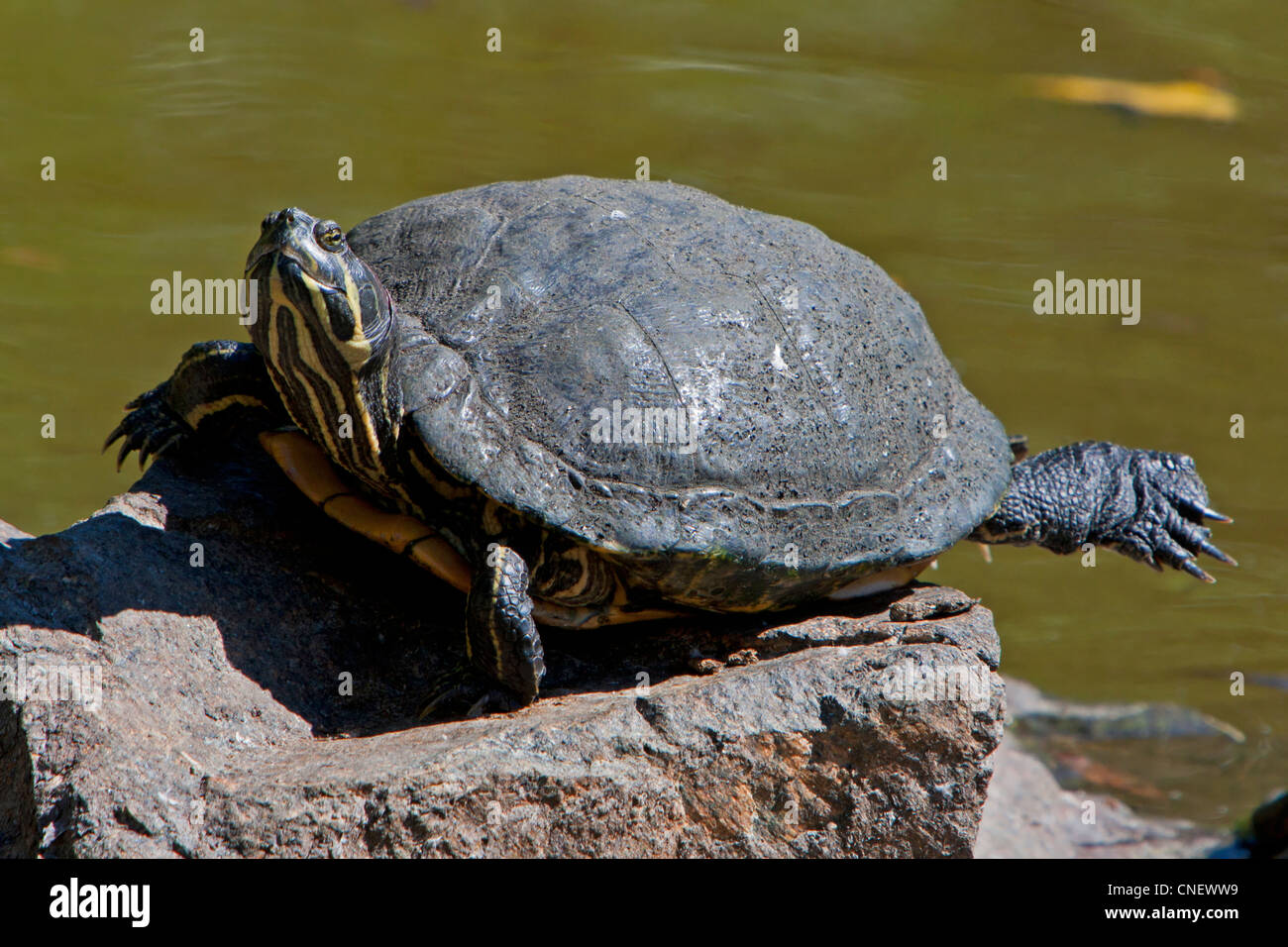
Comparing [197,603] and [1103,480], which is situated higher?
[1103,480]

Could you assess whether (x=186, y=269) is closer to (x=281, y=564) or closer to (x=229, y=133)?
(x=229, y=133)

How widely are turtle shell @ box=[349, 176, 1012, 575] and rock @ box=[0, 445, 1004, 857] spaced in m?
0.41

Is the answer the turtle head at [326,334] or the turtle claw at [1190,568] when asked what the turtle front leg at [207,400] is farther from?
the turtle claw at [1190,568]

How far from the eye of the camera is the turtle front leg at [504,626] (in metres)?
3.54

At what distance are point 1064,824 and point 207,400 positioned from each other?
194 inches

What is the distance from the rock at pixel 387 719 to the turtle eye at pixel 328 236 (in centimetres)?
103

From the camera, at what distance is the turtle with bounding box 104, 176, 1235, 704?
3.67 m

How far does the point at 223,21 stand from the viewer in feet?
31.4

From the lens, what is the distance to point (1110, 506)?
527 cm
